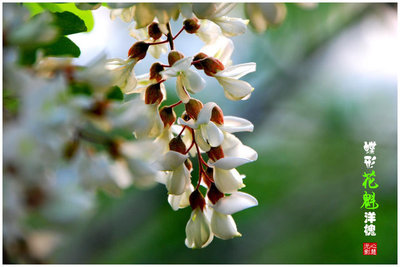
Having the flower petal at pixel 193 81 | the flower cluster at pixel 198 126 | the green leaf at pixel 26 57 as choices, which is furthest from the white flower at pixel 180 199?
the green leaf at pixel 26 57

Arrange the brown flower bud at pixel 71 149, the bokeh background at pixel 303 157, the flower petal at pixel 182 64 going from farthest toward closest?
the bokeh background at pixel 303 157 → the flower petal at pixel 182 64 → the brown flower bud at pixel 71 149

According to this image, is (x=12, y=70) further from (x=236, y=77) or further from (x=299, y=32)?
(x=299, y=32)

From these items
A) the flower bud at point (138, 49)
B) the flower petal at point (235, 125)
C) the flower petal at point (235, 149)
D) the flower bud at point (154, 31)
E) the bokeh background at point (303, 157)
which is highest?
the bokeh background at point (303, 157)

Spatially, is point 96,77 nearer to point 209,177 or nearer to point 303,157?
point 209,177

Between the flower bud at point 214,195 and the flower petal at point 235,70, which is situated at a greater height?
the flower petal at point 235,70

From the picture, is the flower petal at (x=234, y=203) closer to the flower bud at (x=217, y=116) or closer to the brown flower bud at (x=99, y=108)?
the flower bud at (x=217, y=116)

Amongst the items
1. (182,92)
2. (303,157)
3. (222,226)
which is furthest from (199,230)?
(303,157)

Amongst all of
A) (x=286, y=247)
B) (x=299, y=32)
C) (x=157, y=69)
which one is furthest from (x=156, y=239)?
(x=157, y=69)
